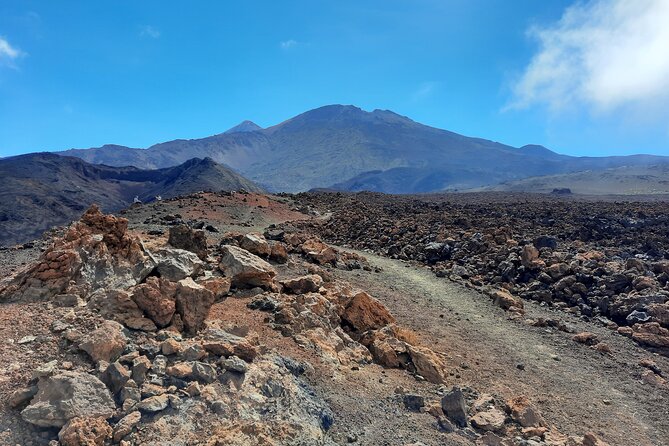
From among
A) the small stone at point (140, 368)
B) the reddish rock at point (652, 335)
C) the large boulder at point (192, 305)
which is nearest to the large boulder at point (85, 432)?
the small stone at point (140, 368)

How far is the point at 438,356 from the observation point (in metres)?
7.70

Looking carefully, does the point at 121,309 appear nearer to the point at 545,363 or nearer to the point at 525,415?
the point at 525,415

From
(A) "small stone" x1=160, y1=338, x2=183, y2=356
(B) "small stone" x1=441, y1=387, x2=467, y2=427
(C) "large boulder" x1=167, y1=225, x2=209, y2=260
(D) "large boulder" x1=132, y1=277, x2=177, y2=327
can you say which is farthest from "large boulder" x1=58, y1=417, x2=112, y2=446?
(C) "large boulder" x1=167, y1=225, x2=209, y2=260

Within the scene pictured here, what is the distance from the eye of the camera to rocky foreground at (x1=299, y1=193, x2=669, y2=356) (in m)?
10.8

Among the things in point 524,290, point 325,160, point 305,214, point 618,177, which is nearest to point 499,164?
point 325,160

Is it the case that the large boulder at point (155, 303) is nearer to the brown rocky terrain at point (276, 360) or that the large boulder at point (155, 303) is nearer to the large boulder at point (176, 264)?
the brown rocky terrain at point (276, 360)

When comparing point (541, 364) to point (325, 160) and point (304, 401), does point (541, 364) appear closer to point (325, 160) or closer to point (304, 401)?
point (304, 401)

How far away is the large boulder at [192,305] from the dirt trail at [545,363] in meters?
3.65

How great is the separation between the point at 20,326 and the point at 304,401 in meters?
3.01

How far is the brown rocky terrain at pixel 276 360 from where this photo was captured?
4270mm

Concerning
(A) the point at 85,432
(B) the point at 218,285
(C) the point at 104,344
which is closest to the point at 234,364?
(C) the point at 104,344

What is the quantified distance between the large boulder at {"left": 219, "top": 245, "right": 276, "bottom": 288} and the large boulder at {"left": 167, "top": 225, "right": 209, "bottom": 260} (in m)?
1.07

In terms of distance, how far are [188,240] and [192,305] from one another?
3.42 meters

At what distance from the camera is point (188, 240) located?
903 centimetres
